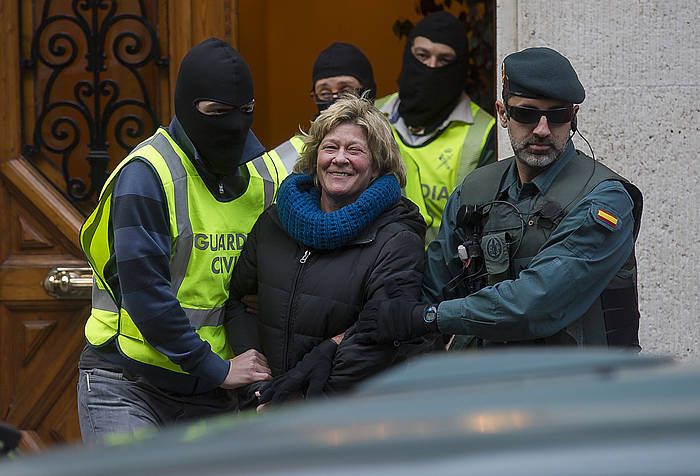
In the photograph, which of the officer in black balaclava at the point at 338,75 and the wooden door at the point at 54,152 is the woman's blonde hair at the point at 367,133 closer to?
the officer in black balaclava at the point at 338,75

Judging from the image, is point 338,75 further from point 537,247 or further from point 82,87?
point 537,247

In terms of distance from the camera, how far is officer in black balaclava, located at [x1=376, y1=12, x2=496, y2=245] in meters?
4.71

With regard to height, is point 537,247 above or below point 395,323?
above

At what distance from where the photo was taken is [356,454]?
4.68 feet

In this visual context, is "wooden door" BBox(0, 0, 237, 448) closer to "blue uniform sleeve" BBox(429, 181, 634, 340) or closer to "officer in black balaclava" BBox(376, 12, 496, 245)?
"officer in black balaclava" BBox(376, 12, 496, 245)

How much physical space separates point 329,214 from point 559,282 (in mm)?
755

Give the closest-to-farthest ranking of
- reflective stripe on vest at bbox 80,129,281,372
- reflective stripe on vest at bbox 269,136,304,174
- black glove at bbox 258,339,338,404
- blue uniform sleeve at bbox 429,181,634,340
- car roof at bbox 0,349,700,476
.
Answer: car roof at bbox 0,349,700,476 → blue uniform sleeve at bbox 429,181,634,340 → black glove at bbox 258,339,338,404 → reflective stripe on vest at bbox 80,129,281,372 → reflective stripe on vest at bbox 269,136,304,174

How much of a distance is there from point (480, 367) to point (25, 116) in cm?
396

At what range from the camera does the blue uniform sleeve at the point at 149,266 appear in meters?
3.58

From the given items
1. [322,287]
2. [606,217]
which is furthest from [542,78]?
[322,287]

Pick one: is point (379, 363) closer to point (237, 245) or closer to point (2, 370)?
point (237, 245)

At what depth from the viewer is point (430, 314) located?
349 cm

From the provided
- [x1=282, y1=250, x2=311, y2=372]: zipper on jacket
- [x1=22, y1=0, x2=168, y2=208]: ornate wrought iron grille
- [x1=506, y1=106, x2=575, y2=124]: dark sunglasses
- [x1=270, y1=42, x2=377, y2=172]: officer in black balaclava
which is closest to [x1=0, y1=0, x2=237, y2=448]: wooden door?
[x1=22, y1=0, x2=168, y2=208]: ornate wrought iron grille

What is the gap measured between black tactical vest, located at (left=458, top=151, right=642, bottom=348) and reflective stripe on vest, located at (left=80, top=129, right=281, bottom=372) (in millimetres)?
757
